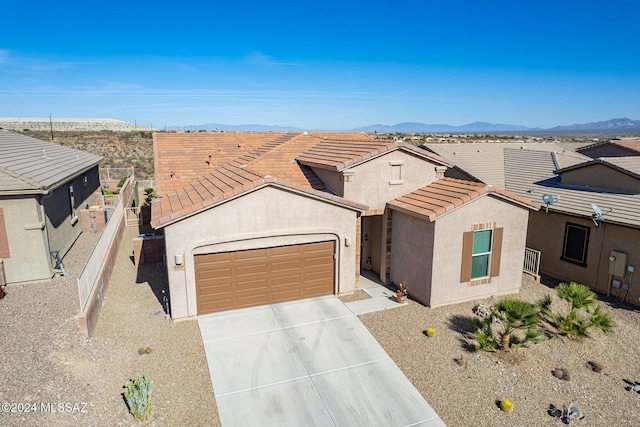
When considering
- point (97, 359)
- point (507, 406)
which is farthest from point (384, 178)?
point (97, 359)

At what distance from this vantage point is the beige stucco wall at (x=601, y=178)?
591 inches

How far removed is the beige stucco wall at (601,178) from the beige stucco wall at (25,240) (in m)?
20.6

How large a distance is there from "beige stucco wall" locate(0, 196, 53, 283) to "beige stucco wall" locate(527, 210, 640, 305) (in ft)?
60.9

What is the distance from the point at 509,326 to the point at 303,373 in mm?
5287

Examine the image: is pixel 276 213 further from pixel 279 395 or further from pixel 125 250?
pixel 125 250

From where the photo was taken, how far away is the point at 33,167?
1580 cm

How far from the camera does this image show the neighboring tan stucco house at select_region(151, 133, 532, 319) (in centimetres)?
1183

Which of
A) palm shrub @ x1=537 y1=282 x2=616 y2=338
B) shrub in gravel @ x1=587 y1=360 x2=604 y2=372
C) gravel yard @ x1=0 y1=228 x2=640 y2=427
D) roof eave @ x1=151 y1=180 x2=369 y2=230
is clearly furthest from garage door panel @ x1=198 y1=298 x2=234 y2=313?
shrub in gravel @ x1=587 y1=360 x2=604 y2=372

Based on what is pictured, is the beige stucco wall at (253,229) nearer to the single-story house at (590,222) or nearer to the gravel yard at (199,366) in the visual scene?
the gravel yard at (199,366)

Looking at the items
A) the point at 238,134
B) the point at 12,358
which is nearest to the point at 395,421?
the point at 12,358

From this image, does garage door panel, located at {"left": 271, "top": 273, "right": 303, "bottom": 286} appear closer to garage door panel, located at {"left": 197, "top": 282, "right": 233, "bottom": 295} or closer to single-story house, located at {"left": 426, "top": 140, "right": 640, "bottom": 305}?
garage door panel, located at {"left": 197, "top": 282, "right": 233, "bottom": 295}

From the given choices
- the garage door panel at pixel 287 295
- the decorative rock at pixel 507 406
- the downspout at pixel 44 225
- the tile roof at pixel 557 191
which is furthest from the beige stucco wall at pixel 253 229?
the tile roof at pixel 557 191

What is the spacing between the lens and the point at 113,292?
1391 centimetres

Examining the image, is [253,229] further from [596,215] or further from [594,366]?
[596,215]
